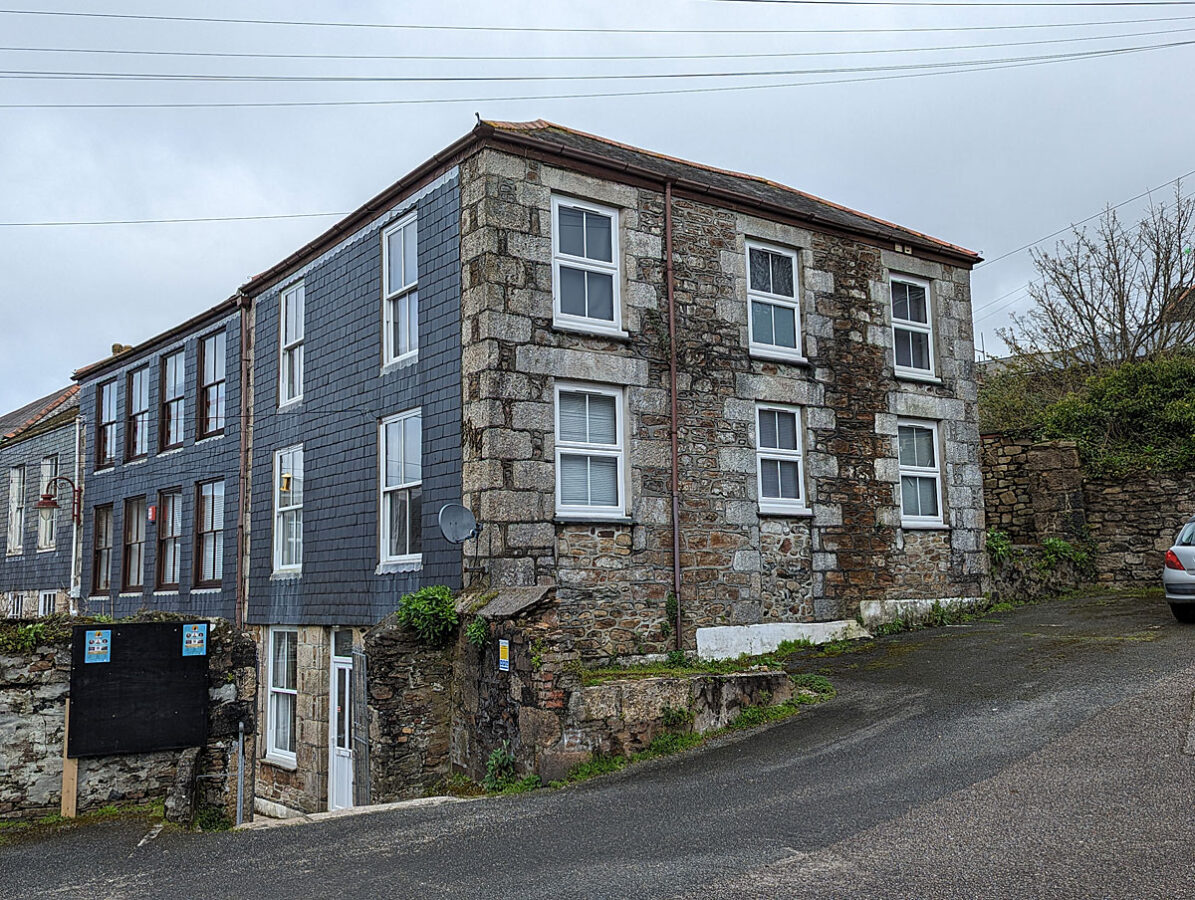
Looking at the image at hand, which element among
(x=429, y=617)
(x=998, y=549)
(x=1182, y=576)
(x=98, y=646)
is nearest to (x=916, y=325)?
(x=998, y=549)

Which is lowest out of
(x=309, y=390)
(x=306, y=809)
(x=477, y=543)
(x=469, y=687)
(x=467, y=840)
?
(x=306, y=809)

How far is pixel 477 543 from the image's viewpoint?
1239 centimetres

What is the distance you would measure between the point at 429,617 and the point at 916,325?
974 cm

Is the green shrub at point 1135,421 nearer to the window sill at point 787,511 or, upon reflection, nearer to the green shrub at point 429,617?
the window sill at point 787,511

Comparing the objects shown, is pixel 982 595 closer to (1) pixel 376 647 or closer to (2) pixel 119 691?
(1) pixel 376 647

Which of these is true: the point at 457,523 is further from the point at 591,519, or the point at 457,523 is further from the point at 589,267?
the point at 589,267

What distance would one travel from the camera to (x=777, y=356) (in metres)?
15.2

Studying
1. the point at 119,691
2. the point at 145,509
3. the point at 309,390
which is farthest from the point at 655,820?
the point at 145,509

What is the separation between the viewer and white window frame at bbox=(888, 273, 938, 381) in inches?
671

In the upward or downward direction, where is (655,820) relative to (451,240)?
downward

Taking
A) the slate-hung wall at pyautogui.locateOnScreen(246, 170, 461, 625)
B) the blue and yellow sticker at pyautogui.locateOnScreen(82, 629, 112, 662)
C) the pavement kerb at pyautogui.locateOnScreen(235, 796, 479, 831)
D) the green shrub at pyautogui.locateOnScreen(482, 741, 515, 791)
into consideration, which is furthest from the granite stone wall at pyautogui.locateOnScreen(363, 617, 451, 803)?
the blue and yellow sticker at pyautogui.locateOnScreen(82, 629, 112, 662)

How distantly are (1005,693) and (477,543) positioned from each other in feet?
19.4

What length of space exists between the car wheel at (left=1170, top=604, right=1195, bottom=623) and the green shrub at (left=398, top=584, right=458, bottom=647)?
9674 millimetres

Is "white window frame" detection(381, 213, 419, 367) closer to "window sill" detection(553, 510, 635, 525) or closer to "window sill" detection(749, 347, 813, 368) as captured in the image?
"window sill" detection(553, 510, 635, 525)
